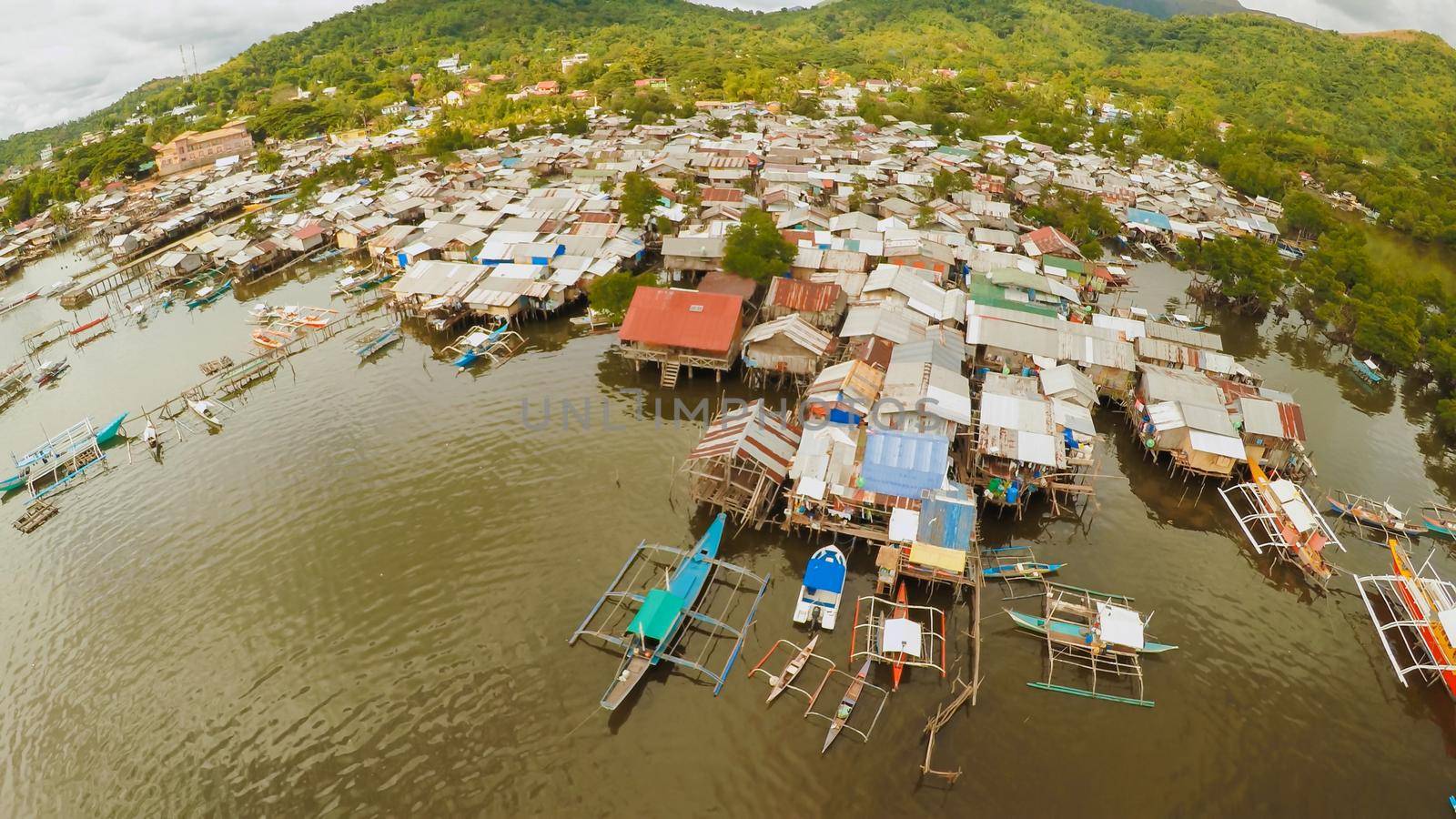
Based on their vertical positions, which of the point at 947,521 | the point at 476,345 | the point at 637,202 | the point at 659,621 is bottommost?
the point at 659,621

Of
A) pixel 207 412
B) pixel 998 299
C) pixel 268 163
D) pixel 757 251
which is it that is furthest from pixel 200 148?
pixel 998 299

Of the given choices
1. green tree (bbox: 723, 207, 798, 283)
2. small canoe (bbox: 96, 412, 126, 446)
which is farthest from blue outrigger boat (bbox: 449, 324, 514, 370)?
small canoe (bbox: 96, 412, 126, 446)

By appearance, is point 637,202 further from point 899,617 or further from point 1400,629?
point 1400,629

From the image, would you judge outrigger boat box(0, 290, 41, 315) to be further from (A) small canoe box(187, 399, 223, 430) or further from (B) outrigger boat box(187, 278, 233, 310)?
(A) small canoe box(187, 399, 223, 430)

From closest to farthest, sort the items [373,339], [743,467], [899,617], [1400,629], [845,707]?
[845,707]
[899,617]
[1400,629]
[743,467]
[373,339]

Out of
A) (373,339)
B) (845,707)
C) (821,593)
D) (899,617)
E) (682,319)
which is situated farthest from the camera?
(373,339)

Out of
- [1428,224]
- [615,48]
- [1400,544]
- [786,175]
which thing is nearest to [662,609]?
[1400,544]
